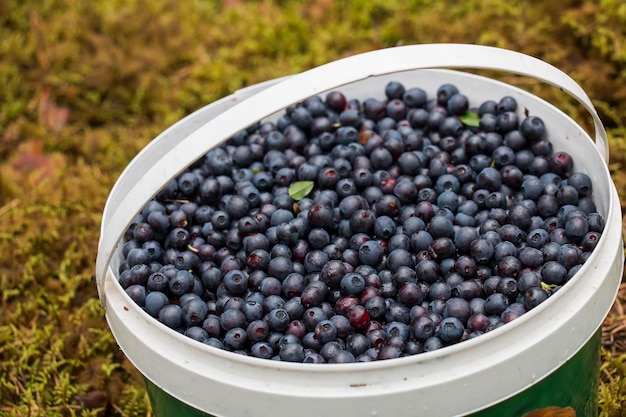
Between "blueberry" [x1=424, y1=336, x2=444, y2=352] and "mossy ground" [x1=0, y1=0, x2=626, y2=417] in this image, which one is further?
"mossy ground" [x1=0, y1=0, x2=626, y2=417]

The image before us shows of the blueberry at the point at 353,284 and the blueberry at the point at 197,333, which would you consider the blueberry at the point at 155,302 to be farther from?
the blueberry at the point at 353,284

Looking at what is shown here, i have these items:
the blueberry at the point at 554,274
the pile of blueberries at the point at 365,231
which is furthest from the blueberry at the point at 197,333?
the blueberry at the point at 554,274

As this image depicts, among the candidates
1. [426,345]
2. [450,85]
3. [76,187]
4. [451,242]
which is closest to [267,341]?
[426,345]

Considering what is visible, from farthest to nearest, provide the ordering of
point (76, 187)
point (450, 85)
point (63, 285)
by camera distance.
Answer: point (76, 187)
point (63, 285)
point (450, 85)

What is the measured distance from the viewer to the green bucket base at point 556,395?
163 centimetres

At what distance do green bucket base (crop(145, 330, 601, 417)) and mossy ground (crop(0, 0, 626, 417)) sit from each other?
62 centimetres

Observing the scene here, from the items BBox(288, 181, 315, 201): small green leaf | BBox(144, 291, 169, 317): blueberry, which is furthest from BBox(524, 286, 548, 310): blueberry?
BBox(144, 291, 169, 317): blueberry

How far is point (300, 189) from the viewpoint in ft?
7.14

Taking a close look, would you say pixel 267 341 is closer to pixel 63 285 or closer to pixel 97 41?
pixel 63 285

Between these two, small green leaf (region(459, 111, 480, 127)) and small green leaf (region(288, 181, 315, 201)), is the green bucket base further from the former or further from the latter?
small green leaf (region(459, 111, 480, 127))

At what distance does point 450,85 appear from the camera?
96.3 inches

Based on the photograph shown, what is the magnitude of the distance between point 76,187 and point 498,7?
2.33m

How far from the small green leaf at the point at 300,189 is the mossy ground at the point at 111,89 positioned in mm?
899

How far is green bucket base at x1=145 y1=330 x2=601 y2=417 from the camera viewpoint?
163 cm
